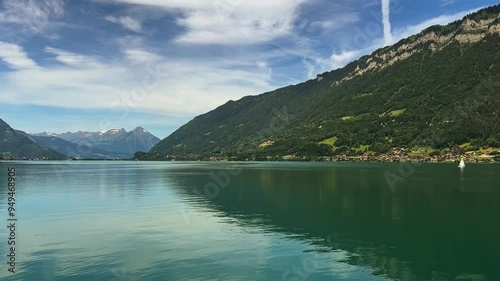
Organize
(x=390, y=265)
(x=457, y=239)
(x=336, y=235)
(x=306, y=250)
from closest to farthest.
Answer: (x=390, y=265) < (x=306, y=250) < (x=457, y=239) < (x=336, y=235)

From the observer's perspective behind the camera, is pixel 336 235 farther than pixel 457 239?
Yes

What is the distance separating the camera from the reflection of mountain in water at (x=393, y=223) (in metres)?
31.7

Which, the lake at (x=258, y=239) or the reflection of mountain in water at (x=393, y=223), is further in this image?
the reflection of mountain in water at (x=393, y=223)

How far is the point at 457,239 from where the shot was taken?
131 ft

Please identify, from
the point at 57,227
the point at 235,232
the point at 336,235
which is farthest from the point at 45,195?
the point at 336,235

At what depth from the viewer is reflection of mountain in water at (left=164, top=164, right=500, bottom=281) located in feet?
104

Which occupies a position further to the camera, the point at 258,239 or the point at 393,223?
the point at 393,223

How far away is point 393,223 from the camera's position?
49219 millimetres

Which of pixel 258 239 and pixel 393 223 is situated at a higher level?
pixel 393 223

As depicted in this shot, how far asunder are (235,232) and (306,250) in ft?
36.2

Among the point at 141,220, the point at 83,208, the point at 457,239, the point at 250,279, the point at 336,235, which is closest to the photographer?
the point at 250,279

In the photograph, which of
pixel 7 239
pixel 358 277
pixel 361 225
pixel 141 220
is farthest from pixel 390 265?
pixel 7 239

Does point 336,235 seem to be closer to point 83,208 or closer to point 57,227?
point 57,227

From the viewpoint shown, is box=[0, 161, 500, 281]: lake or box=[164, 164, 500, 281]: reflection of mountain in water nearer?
box=[0, 161, 500, 281]: lake
